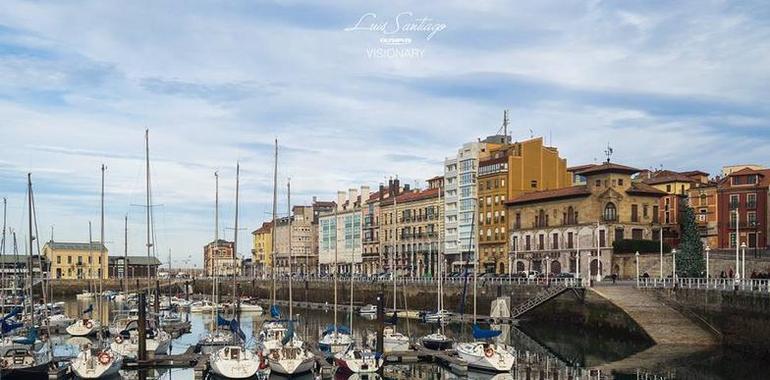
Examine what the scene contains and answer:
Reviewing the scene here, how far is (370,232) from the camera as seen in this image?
166500 millimetres

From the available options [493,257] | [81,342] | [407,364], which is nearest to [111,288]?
[493,257]

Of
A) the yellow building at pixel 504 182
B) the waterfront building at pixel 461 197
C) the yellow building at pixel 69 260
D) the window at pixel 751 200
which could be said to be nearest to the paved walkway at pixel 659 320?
the window at pixel 751 200

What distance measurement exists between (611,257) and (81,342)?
6113 centimetres

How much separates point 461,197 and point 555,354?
72683 millimetres

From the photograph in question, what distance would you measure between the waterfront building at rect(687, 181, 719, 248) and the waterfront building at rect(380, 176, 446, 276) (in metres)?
37.1

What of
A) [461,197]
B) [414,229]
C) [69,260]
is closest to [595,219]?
[461,197]

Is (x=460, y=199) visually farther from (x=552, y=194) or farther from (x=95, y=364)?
(x=95, y=364)

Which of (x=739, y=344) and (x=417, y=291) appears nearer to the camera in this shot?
(x=739, y=344)

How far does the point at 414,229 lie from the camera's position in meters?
152

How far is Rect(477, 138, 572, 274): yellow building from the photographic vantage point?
128 m

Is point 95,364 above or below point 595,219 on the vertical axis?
below

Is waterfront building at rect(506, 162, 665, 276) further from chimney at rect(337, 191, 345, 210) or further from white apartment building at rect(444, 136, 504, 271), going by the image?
chimney at rect(337, 191, 345, 210)

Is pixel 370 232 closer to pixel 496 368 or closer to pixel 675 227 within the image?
pixel 675 227

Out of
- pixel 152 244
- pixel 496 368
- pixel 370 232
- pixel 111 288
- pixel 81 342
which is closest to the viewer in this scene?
pixel 496 368
